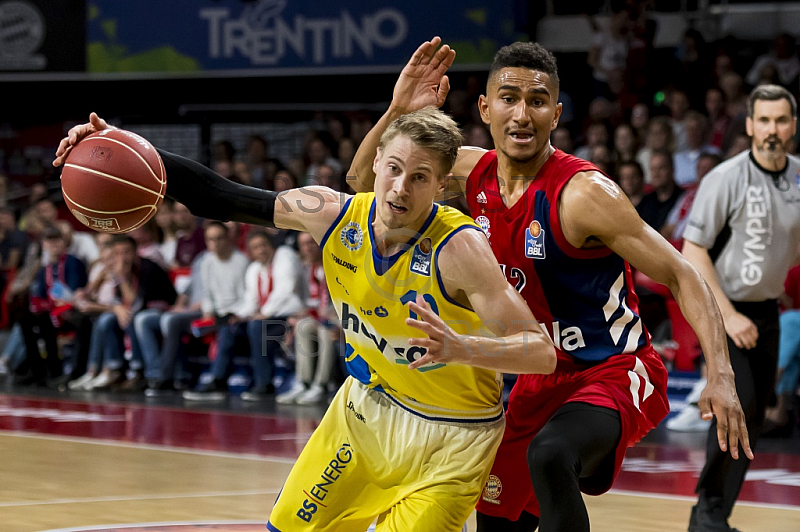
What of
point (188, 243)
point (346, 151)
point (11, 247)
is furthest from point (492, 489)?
point (11, 247)

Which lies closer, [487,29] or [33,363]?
[33,363]

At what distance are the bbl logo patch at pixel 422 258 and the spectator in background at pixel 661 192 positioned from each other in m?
6.09

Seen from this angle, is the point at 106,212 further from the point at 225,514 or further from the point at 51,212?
the point at 51,212

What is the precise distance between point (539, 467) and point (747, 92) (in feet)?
28.1

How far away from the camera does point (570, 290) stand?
3.93 metres

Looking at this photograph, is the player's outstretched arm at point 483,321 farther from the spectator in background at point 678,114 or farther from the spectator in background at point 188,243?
the spectator in background at point 188,243

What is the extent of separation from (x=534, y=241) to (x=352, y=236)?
0.64 metres

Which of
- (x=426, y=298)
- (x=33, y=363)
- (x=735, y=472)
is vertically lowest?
Answer: (x=33, y=363)

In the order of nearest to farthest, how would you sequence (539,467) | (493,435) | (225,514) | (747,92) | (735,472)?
(539,467)
(493,435)
(735,472)
(225,514)
(747,92)

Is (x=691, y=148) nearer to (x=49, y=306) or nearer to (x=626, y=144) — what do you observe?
(x=626, y=144)

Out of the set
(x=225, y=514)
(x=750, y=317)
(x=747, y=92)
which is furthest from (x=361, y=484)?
(x=747, y=92)

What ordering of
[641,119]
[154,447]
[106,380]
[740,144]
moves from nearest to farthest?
1. [154,447]
2. [740,144]
3. [106,380]
4. [641,119]

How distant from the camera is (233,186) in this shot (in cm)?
397

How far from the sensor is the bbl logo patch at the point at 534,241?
392cm
